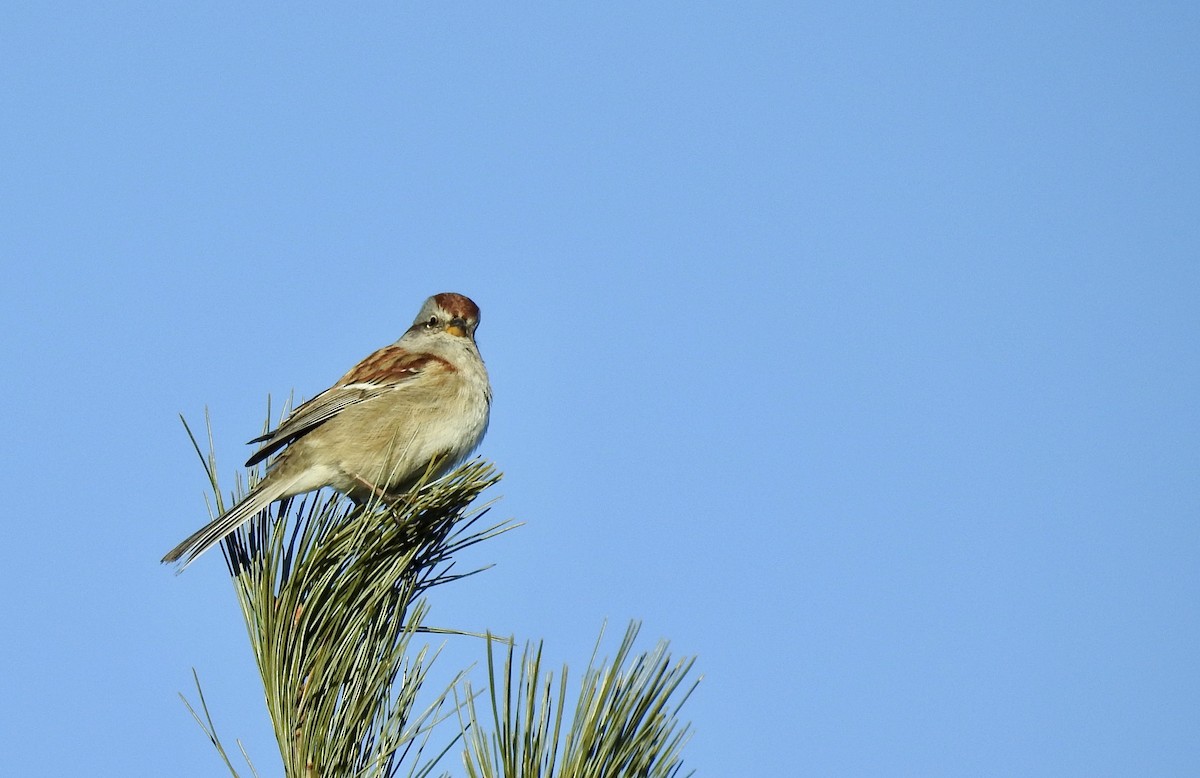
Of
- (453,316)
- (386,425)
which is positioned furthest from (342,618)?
(453,316)

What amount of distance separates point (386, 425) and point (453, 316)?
132 cm

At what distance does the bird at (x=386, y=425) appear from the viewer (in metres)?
5.18

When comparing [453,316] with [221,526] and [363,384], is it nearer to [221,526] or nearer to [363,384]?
[363,384]

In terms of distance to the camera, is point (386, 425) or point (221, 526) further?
point (386, 425)

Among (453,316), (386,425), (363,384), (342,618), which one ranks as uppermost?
(453,316)

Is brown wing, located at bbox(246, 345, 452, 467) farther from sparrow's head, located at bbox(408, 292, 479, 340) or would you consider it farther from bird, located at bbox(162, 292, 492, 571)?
sparrow's head, located at bbox(408, 292, 479, 340)

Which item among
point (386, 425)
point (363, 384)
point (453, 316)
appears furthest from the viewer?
point (453, 316)

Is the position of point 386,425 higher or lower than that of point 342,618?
higher

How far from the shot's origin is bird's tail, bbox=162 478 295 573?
3395 mm

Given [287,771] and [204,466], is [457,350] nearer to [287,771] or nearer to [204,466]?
[204,466]

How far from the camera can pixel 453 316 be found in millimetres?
6836

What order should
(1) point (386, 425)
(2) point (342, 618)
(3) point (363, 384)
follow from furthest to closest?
(3) point (363, 384)
(1) point (386, 425)
(2) point (342, 618)

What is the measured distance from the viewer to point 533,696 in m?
2.31

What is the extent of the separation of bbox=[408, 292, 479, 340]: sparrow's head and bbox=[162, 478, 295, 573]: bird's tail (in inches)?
110
